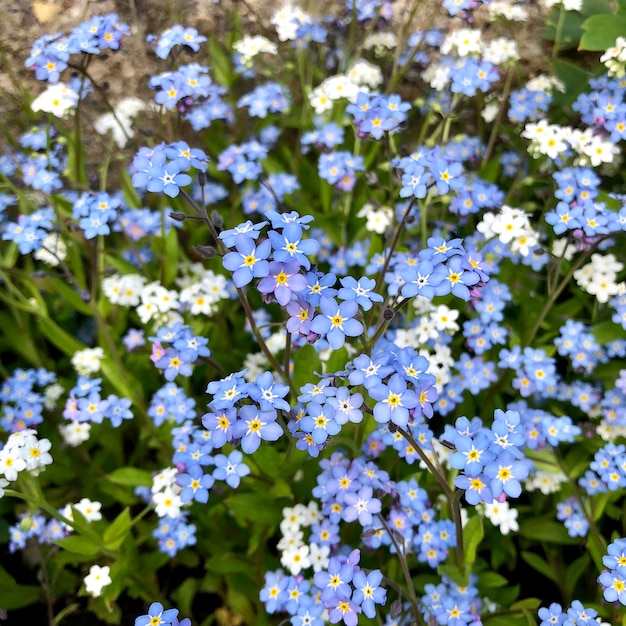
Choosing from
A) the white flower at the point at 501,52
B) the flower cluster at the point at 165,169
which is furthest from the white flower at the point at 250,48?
the flower cluster at the point at 165,169

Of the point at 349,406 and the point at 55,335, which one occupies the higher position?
the point at 349,406

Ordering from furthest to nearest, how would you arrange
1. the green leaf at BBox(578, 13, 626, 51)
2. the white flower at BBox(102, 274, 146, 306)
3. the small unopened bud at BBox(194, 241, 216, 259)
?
the white flower at BBox(102, 274, 146, 306), the green leaf at BBox(578, 13, 626, 51), the small unopened bud at BBox(194, 241, 216, 259)

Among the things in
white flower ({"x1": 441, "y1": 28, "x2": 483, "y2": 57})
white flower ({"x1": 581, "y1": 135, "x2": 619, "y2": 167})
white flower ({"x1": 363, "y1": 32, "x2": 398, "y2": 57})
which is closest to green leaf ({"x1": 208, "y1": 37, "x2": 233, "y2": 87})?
white flower ({"x1": 363, "y1": 32, "x2": 398, "y2": 57})

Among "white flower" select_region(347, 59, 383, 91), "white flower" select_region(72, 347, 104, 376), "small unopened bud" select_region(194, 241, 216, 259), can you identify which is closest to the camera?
"small unopened bud" select_region(194, 241, 216, 259)

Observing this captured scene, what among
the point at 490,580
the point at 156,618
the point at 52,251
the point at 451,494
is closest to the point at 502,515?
the point at 490,580

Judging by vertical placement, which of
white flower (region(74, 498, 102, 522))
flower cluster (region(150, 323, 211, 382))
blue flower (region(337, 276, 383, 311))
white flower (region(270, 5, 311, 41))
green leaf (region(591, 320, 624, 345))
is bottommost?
white flower (region(74, 498, 102, 522))

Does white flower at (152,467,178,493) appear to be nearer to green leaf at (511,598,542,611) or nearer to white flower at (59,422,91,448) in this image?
white flower at (59,422,91,448)

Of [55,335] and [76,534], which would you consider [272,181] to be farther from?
[76,534]

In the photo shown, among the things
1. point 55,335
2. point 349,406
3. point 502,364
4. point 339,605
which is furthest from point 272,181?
point 339,605
